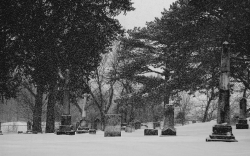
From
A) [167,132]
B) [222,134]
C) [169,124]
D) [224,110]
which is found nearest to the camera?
[222,134]

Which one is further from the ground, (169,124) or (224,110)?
(224,110)

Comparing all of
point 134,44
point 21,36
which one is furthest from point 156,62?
point 21,36

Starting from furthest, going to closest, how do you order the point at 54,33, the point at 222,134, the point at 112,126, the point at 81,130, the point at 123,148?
the point at 81,130
the point at 112,126
the point at 54,33
the point at 222,134
the point at 123,148

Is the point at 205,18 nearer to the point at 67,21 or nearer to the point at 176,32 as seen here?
the point at 176,32

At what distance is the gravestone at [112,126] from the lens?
574 inches

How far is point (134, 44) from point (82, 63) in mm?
13822

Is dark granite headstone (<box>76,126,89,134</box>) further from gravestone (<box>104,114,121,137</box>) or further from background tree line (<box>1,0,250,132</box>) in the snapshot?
gravestone (<box>104,114,121,137</box>)

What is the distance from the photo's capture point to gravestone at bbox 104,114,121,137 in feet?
47.8

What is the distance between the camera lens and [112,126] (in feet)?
48.2

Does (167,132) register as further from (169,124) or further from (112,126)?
(112,126)

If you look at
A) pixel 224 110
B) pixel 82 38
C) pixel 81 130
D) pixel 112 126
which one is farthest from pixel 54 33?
pixel 81 130

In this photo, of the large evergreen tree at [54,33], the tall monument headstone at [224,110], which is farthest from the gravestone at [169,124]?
the large evergreen tree at [54,33]

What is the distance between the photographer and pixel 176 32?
19.6 metres

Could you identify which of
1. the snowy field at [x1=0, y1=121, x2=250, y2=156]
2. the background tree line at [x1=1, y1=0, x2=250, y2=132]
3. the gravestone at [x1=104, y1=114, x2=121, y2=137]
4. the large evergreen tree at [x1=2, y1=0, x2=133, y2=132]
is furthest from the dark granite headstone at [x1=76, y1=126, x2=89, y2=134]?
the snowy field at [x1=0, y1=121, x2=250, y2=156]
